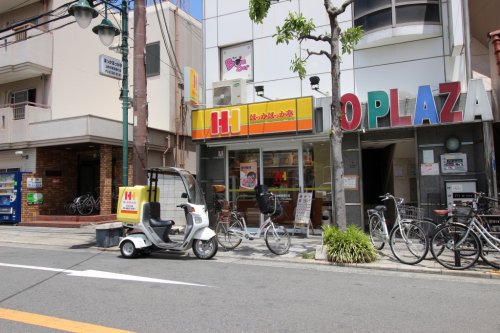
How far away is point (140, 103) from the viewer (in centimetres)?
1116

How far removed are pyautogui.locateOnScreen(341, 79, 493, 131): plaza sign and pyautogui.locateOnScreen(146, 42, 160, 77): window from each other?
11.8 meters

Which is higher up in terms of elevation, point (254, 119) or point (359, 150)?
point (254, 119)

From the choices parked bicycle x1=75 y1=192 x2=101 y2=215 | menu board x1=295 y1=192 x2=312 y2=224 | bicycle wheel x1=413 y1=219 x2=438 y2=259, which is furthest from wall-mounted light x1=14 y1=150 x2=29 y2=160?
bicycle wheel x1=413 y1=219 x2=438 y2=259

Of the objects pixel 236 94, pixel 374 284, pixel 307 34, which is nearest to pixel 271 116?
pixel 236 94

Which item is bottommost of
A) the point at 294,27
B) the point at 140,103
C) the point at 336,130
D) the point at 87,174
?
the point at 87,174

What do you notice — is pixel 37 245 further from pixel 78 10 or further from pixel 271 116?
pixel 271 116

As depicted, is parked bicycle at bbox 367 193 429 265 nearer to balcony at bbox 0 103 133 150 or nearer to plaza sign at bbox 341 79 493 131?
plaza sign at bbox 341 79 493 131

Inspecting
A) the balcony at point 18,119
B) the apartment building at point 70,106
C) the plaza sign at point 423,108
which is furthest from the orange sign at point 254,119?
the balcony at point 18,119

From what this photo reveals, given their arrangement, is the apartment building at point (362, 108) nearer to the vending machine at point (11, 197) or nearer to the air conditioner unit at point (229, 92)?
the air conditioner unit at point (229, 92)

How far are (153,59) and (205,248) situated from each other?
13808mm

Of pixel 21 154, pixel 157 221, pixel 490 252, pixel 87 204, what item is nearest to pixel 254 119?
pixel 157 221

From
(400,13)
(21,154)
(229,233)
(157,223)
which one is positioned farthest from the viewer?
(21,154)

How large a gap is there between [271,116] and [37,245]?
7.96 metres

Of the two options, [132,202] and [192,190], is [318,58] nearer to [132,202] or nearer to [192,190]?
[192,190]
